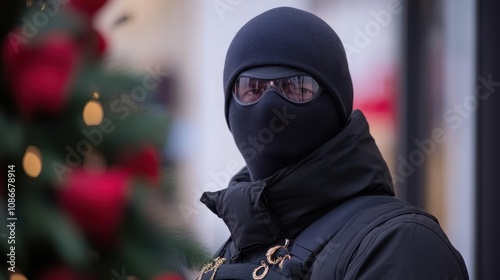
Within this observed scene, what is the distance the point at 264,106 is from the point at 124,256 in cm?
136

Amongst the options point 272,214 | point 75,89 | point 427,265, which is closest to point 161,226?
point 75,89

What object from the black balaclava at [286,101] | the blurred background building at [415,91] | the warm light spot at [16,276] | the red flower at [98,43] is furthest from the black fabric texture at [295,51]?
the warm light spot at [16,276]

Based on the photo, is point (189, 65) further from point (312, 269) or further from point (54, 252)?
point (54, 252)

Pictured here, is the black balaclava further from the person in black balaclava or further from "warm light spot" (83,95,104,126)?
"warm light spot" (83,95,104,126)

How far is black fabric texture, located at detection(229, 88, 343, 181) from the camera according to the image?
194 centimetres

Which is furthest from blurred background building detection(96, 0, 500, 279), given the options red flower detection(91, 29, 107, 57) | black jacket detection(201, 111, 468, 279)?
red flower detection(91, 29, 107, 57)

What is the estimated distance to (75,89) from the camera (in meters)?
0.63

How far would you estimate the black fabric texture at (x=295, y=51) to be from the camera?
1.95 metres

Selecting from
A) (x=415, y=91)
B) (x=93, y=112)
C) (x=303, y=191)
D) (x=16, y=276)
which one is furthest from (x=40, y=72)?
(x=415, y=91)

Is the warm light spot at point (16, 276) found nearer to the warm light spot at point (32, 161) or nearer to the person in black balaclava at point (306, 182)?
the warm light spot at point (32, 161)

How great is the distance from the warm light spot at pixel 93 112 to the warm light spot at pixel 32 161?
5cm

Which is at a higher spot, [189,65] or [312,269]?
[189,65]

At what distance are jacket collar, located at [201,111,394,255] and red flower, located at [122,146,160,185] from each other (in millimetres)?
1187

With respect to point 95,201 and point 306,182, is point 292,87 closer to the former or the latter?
point 306,182
